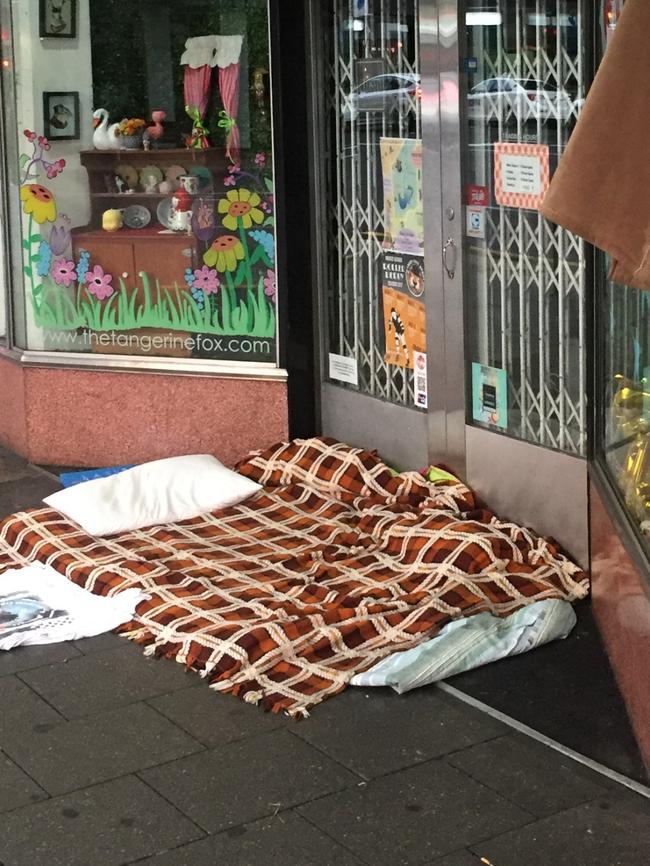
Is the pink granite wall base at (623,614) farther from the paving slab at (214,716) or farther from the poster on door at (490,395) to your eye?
the paving slab at (214,716)

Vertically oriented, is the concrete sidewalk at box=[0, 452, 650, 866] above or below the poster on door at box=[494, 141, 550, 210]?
below

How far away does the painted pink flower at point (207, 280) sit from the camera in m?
6.70

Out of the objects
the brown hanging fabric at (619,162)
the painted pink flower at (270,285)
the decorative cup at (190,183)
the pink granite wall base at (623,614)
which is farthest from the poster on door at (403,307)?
the brown hanging fabric at (619,162)

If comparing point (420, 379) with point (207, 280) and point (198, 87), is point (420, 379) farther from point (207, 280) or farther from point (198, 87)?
point (198, 87)

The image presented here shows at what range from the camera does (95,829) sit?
3502 mm

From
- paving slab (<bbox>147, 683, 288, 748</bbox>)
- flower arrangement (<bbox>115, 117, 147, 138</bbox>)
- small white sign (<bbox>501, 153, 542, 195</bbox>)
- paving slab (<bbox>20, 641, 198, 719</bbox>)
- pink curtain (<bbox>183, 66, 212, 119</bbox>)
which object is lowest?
paving slab (<bbox>147, 683, 288, 748</bbox>)

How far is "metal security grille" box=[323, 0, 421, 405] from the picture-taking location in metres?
5.84

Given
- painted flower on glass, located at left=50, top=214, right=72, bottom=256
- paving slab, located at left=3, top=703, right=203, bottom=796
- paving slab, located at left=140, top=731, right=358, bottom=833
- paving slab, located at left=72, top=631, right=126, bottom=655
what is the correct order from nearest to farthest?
paving slab, located at left=140, top=731, right=358, bottom=833 → paving slab, located at left=3, top=703, right=203, bottom=796 → paving slab, located at left=72, top=631, right=126, bottom=655 → painted flower on glass, located at left=50, top=214, right=72, bottom=256

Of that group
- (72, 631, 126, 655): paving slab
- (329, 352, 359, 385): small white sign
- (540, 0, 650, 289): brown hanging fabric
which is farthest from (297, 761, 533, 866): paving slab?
(329, 352, 359, 385): small white sign

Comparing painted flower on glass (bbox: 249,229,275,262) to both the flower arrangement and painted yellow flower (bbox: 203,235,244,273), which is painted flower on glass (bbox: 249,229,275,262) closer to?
painted yellow flower (bbox: 203,235,244,273)

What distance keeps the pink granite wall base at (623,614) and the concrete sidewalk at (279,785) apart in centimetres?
30

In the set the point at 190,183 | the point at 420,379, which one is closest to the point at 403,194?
the point at 420,379

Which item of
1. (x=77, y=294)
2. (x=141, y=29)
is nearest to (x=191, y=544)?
(x=77, y=294)

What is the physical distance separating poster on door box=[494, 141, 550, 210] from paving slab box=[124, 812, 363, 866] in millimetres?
2618
